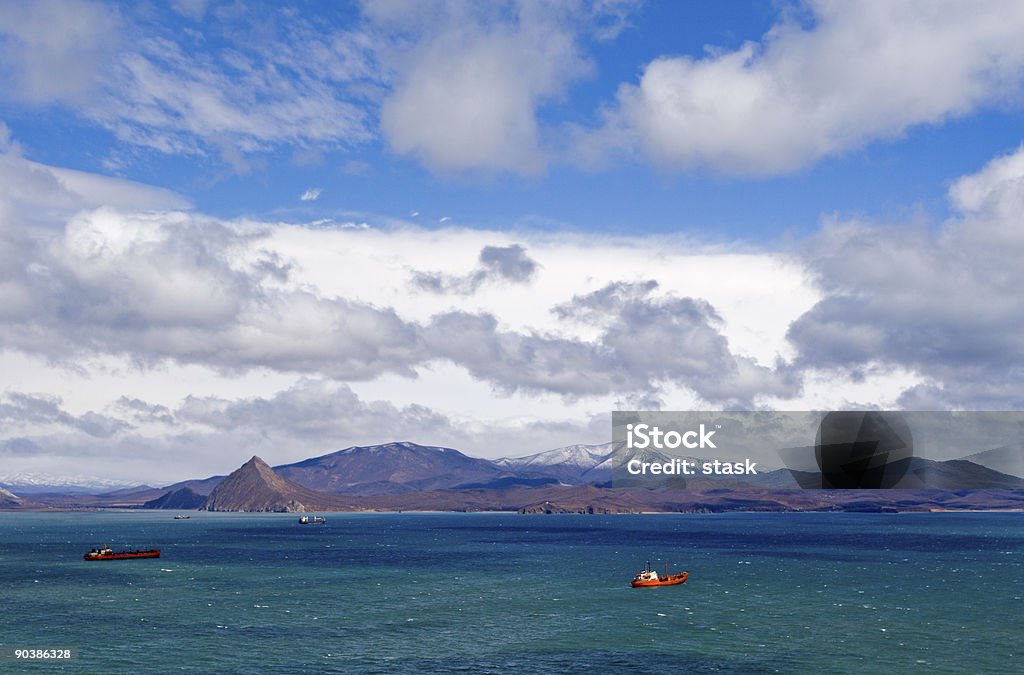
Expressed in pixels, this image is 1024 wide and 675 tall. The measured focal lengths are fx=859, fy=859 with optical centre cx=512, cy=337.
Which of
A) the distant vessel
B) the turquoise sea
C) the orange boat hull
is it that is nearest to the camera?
the turquoise sea

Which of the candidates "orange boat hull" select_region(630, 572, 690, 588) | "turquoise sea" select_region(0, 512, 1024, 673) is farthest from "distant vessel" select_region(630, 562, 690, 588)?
"turquoise sea" select_region(0, 512, 1024, 673)

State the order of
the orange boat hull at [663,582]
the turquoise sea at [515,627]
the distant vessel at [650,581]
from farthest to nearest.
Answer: the distant vessel at [650,581]
the orange boat hull at [663,582]
the turquoise sea at [515,627]

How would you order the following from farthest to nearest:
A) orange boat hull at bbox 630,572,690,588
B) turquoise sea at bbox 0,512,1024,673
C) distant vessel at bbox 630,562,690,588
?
distant vessel at bbox 630,562,690,588 < orange boat hull at bbox 630,572,690,588 < turquoise sea at bbox 0,512,1024,673

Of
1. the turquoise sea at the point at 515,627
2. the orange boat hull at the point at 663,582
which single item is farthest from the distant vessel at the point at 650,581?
the turquoise sea at the point at 515,627

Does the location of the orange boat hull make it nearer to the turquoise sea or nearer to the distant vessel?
the distant vessel

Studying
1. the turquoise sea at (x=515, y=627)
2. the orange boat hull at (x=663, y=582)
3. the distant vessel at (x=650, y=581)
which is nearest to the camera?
the turquoise sea at (x=515, y=627)

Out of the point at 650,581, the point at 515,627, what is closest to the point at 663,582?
the point at 650,581

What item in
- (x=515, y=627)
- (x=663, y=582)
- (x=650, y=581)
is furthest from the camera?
(x=663, y=582)

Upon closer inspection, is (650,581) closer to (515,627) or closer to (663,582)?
(663,582)

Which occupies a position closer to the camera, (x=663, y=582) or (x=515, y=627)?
(x=515, y=627)

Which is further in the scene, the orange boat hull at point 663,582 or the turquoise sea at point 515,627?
the orange boat hull at point 663,582

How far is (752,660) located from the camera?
11419cm

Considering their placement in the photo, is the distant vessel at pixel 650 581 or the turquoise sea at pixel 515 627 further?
the distant vessel at pixel 650 581

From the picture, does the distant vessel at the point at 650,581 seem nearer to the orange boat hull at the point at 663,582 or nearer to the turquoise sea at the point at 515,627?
the orange boat hull at the point at 663,582
